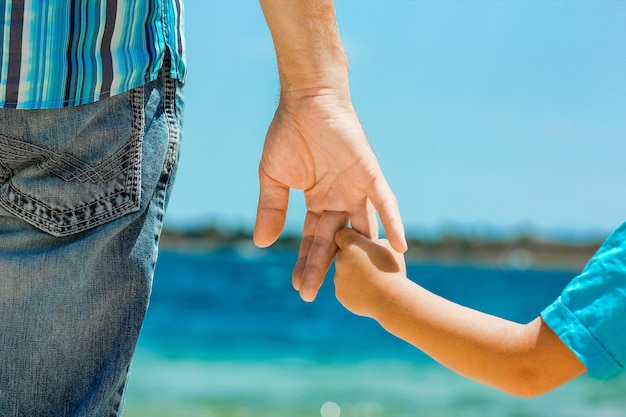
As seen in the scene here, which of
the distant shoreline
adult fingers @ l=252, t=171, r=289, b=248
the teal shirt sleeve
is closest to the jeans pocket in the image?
adult fingers @ l=252, t=171, r=289, b=248

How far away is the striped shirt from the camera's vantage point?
3.83 feet

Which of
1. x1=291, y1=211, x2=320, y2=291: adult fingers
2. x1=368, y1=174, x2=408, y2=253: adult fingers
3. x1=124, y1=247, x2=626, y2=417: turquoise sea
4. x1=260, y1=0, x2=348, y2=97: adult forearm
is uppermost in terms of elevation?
x1=260, y1=0, x2=348, y2=97: adult forearm

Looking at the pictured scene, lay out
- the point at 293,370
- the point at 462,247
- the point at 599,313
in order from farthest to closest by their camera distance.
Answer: the point at 462,247 < the point at 293,370 < the point at 599,313

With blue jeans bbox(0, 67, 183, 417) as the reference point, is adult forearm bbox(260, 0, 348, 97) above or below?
above

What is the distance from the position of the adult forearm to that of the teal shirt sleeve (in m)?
0.61

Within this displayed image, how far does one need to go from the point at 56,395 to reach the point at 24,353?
0.08 meters

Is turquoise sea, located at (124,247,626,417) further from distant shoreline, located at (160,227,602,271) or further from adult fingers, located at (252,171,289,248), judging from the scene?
distant shoreline, located at (160,227,602,271)

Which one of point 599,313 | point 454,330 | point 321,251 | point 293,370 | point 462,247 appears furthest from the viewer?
point 462,247

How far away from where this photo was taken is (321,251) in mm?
1549

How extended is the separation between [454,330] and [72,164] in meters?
0.64

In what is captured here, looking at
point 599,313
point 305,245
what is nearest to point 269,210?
point 305,245

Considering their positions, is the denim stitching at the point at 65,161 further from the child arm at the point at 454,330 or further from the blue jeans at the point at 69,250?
the child arm at the point at 454,330

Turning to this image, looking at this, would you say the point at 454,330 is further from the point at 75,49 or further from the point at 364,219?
the point at 75,49

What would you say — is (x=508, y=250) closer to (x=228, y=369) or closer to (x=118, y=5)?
(x=228, y=369)
